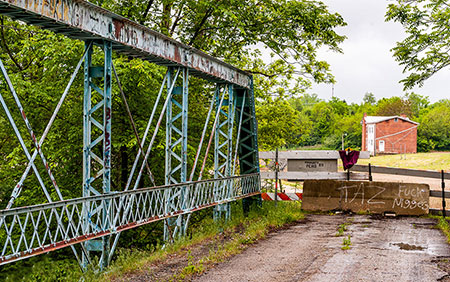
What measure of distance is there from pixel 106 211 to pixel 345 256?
461 cm

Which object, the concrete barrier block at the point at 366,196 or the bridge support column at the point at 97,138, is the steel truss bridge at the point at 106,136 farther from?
the concrete barrier block at the point at 366,196

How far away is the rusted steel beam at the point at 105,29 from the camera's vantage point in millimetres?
7714

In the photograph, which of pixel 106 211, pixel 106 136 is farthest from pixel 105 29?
pixel 106 211

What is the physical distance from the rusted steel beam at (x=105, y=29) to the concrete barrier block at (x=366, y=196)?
19.9 ft

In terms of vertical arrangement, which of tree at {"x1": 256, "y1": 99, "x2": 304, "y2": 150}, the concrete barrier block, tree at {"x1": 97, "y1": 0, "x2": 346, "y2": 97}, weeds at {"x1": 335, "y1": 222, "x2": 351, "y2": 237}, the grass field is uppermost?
tree at {"x1": 97, "y1": 0, "x2": 346, "y2": 97}

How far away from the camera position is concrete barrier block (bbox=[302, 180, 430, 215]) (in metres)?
16.6

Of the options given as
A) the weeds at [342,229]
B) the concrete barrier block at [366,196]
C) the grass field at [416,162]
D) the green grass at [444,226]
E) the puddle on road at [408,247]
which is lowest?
the puddle on road at [408,247]

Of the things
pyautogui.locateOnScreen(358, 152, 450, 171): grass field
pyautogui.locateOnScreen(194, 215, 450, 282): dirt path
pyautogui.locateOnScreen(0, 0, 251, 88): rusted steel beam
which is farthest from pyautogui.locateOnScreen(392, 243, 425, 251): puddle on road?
pyautogui.locateOnScreen(358, 152, 450, 171): grass field

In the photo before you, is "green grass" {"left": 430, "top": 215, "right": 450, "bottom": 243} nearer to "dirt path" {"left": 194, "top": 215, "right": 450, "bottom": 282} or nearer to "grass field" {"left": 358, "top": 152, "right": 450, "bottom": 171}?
"dirt path" {"left": 194, "top": 215, "right": 450, "bottom": 282}

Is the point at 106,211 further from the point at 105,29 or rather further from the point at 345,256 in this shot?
the point at 345,256

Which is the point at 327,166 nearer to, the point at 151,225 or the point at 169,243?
the point at 151,225

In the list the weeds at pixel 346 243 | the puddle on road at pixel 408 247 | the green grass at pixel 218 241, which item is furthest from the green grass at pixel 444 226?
the green grass at pixel 218 241

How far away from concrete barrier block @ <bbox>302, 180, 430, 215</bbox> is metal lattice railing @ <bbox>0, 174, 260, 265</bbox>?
2.01 meters

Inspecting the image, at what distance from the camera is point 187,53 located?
12414mm
